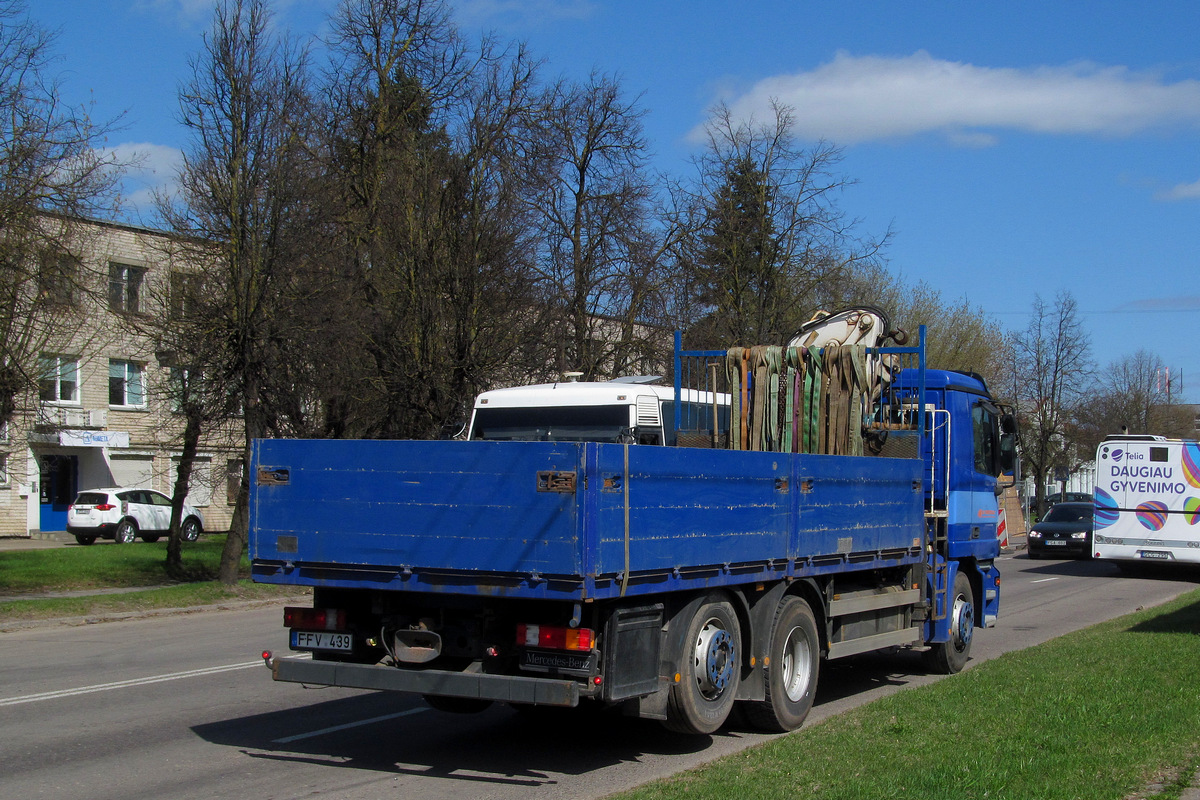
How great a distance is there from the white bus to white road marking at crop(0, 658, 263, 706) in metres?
17.8

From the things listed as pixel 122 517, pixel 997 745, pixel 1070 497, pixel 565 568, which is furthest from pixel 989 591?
pixel 1070 497

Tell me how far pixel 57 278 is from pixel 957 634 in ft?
41.8

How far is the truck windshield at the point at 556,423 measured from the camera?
13.3 m

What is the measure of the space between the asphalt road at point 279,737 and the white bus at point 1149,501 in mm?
11354

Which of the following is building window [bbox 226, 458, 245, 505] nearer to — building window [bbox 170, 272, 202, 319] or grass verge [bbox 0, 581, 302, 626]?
grass verge [bbox 0, 581, 302, 626]

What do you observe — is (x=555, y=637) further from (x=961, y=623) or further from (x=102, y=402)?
(x=102, y=402)

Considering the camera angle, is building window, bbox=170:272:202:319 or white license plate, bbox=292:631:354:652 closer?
white license plate, bbox=292:631:354:652

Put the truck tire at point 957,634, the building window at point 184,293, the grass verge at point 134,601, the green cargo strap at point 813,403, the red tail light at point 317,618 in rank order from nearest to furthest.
Answer: the red tail light at point 317,618 < the green cargo strap at point 813,403 < the truck tire at point 957,634 < the grass verge at point 134,601 < the building window at point 184,293

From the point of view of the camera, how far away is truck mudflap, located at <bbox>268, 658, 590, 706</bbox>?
652cm

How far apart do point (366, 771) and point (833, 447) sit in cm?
553

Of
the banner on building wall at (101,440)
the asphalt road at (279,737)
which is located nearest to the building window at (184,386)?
the asphalt road at (279,737)

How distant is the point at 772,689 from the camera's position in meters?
8.23

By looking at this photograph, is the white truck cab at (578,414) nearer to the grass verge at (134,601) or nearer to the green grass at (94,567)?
the grass verge at (134,601)

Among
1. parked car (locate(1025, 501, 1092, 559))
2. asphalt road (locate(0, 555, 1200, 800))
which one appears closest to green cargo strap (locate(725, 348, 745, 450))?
asphalt road (locate(0, 555, 1200, 800))
